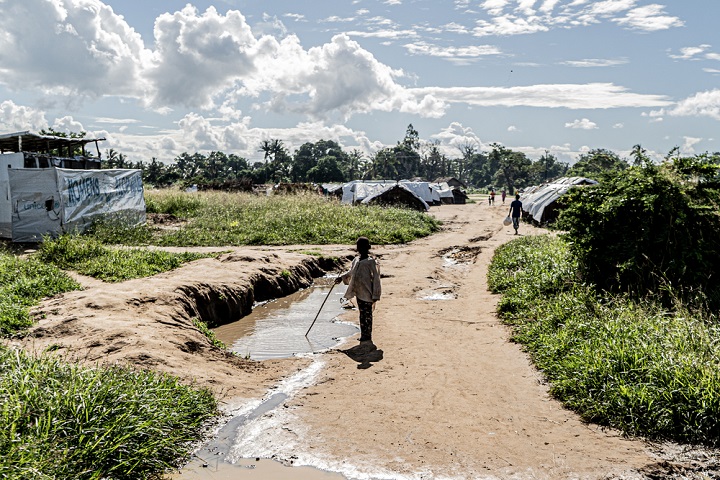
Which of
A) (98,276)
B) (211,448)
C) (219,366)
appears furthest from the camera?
(98,276)

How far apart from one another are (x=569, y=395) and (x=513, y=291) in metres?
4.91

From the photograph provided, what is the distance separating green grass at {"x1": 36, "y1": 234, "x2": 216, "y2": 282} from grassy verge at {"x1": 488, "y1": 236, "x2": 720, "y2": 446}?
7439 mm

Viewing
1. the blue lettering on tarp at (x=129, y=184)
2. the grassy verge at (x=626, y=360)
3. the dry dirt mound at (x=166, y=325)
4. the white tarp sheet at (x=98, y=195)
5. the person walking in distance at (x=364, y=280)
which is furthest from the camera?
the blue lettering on tarp at (x=129, y=184)

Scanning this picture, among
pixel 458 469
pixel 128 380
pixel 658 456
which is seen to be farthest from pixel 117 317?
pixel 658 456

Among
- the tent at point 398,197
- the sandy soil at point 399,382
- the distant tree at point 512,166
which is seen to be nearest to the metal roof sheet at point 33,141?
the sandy soil at point 399,382

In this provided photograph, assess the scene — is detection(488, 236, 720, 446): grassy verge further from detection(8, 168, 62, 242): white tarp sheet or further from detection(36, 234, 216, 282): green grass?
detection(8, 168, 62, 242): white tarp sheet

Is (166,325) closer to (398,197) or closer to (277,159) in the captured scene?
(398,197)

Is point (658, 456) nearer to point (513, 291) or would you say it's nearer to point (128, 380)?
point (128, 380)

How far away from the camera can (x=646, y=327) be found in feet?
23.7

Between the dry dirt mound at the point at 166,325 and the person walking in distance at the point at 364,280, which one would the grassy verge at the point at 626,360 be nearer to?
the person walking in distance at the point at 364,280

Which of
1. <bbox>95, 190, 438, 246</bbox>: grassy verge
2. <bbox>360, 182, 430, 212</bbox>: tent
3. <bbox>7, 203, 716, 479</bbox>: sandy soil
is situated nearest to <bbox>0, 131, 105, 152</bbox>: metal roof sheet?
<bbox>95, 190, 438, 246</bbox>: grassy verge

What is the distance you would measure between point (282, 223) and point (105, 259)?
968 cm

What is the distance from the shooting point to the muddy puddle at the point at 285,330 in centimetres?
866

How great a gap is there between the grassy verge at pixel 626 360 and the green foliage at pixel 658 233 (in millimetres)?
665
